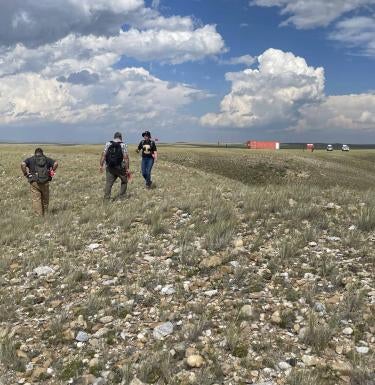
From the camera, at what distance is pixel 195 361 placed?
7.02 metres

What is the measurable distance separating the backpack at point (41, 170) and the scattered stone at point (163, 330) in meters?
11.1

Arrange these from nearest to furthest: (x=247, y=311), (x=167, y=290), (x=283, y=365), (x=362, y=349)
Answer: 1. (x=283, y=365)
2. (x=362, y=349)
3. (x=247, y=311)
4. (x=167, y=290)

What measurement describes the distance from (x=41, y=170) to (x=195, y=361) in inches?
494

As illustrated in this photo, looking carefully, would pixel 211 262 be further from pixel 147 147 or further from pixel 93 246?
pixel 147 147

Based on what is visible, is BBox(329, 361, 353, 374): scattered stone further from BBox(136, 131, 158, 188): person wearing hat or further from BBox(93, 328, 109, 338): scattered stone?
BBox(136, 131, 158, 188): person wearing hat

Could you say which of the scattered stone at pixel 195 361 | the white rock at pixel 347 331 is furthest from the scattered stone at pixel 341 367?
the scattered stone at pixel 195 361

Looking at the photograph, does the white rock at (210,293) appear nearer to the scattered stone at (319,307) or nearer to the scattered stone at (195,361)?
the scattered stone at (319,307)

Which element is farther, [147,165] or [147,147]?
[147,165]

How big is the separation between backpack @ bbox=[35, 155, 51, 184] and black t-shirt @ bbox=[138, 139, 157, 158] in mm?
6011

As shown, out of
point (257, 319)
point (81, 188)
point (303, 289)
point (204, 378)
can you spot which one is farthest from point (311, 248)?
point (81, 188)

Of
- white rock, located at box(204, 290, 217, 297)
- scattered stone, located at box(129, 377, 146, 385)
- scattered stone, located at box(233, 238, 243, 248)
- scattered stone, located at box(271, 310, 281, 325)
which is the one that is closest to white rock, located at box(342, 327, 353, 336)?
scattered stone, located at box(271, 310, 281, 325)

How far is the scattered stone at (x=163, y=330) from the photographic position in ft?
26.0

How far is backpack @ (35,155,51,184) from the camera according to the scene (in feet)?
57.9

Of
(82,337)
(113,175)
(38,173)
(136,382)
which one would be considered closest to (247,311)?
(136,382)
